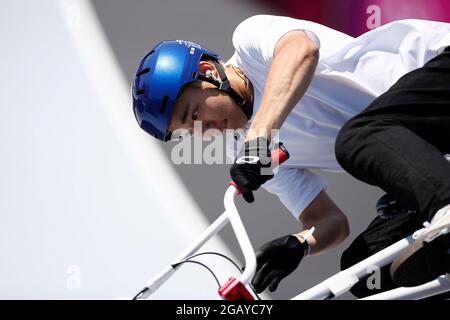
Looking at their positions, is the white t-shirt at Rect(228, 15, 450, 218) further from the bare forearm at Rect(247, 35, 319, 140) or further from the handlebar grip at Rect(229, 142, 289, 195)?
the handlebar grip at Rect(229, 142, 289, 195)

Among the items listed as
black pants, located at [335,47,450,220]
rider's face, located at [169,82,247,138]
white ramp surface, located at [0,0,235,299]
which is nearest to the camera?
black pants, located at [335,47,450,220]

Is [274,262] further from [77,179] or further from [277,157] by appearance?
[77,179]

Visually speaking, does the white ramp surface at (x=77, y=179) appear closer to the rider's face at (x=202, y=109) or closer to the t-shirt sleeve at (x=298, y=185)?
the t-shirt sleeve at (x=298, y=185)

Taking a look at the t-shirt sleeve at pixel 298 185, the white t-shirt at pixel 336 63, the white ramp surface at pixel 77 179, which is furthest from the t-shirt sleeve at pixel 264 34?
the white ramp surface at pixel 77 179

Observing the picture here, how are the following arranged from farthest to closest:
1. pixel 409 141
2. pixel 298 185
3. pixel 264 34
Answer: pixel 298 185 < pixel 264 34 < pixel 409 141

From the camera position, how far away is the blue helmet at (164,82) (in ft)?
5.74

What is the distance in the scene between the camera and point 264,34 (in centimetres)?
171

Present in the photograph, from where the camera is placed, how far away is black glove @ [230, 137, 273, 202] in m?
1.40

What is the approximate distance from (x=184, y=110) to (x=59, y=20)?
1611 millimetres

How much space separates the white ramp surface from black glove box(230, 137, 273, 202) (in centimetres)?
120

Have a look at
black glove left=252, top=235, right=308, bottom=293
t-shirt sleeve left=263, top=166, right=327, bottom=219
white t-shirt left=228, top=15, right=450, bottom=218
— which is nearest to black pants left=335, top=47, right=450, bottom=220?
white t-shirt left=228, top=15, right=450, bottom=218

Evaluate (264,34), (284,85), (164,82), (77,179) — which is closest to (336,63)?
(264,34)

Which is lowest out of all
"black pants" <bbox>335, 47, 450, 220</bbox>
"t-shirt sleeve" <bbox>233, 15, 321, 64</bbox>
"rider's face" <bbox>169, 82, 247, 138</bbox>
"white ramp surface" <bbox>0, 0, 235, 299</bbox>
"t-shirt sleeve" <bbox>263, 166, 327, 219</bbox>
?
"white ramp surface" <bbox>0, 0, 235, 299</bbox>

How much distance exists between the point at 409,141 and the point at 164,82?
0.67 m
